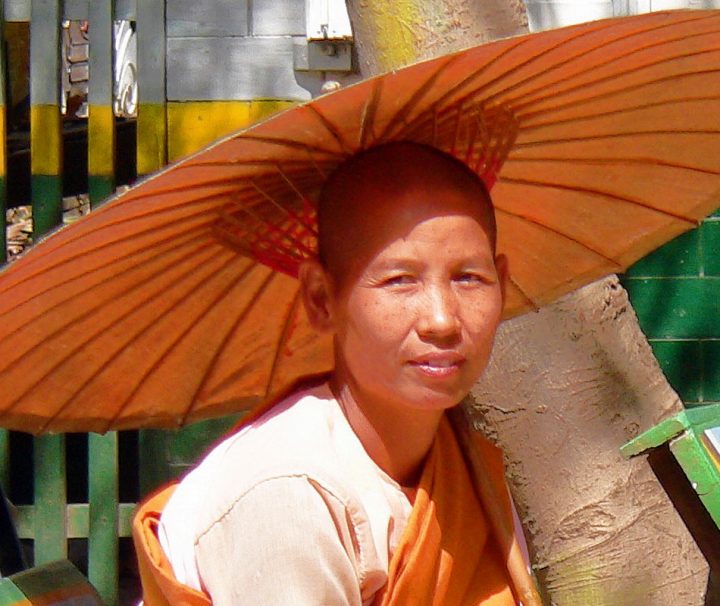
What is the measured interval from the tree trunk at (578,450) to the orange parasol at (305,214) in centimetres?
36

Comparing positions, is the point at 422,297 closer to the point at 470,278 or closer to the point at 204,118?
the point at 470,278

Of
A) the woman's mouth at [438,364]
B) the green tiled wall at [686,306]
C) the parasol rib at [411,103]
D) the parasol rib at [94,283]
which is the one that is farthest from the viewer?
the green tiled wall at [686,306]

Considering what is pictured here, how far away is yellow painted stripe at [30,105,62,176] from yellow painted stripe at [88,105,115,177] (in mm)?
109

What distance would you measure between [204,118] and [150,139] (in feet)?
0.62

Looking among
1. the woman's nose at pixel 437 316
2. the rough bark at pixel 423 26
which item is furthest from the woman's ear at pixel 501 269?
the rough bark at pixel 423 26

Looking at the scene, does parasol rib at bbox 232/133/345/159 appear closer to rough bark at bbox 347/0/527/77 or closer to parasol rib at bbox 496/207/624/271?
parasol rib at bbox 496/207/624/271

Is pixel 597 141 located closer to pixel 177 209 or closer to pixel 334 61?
pixel 177 209

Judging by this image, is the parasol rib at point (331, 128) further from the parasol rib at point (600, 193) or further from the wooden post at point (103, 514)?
the wooden post at point (103, 514)

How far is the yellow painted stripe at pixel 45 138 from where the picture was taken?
4590 mm

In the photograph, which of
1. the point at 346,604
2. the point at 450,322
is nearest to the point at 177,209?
the point at 450,322

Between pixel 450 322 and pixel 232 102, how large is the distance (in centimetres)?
289

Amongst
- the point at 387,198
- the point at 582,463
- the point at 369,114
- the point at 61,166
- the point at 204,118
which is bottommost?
the point at 582,463

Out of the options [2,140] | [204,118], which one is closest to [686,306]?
[204,118]

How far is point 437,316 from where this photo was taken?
6.31 feet
